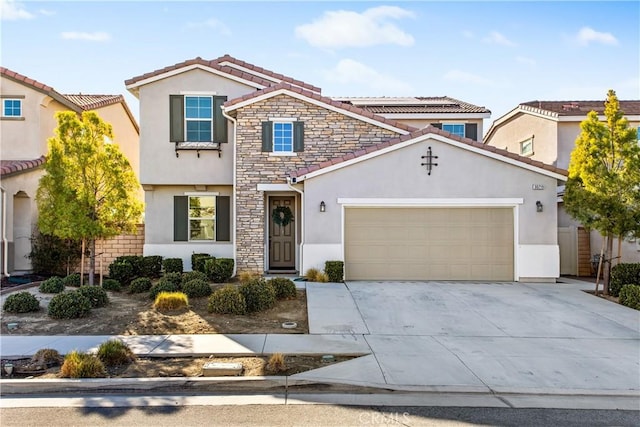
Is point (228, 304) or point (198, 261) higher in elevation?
point (198, 261)

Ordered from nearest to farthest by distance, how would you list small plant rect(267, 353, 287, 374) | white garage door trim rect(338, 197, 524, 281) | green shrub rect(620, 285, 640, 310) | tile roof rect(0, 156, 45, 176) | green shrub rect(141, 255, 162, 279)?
small plant rect(267, 353, 287, 374)
green shrub rect(620, 285, 640, 310)
white garage door trim rect(338, 197, 524, 281)
green shrub rect(141, 255, 162, 279)
tile roof rect(0, 156, 45, 176)

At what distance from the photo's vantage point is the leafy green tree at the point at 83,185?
35.8 ft

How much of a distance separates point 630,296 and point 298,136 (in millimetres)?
10054

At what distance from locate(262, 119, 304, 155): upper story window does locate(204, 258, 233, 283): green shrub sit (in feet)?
12.8

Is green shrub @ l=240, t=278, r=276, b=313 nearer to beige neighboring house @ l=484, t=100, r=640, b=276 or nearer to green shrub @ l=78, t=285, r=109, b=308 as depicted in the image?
green shrub @ l=78, t=285, r=109, b=308

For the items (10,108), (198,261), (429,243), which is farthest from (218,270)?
(10,108)

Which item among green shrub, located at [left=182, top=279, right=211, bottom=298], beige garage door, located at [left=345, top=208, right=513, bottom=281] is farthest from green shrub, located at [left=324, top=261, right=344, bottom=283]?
green shrub, located at [left=182, top=279, right=211, bottom=298]

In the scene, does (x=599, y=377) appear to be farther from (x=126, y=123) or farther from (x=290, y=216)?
(x=126, y=123)

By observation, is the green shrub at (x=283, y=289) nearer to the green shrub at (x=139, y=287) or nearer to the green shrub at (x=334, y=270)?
the green shrub at (x=334, y=270)

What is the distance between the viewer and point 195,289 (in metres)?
10.6

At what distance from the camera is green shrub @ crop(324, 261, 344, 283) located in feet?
42.1

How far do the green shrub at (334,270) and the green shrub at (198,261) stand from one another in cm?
405

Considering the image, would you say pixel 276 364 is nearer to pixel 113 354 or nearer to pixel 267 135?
pixel 113 354

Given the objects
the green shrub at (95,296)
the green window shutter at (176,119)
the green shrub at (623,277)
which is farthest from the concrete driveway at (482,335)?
the green window shutter at (176,119)
